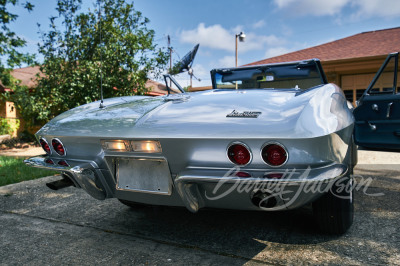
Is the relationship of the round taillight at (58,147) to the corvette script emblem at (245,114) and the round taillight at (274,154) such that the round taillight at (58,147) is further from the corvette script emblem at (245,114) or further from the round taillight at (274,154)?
the round taillight at (274,154)

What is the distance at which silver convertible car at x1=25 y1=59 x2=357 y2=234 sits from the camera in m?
1.75

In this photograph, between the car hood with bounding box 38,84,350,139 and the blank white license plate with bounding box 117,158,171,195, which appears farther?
the blank white license plate with bounding box 117,158,171,195

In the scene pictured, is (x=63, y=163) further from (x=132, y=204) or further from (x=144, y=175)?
(x=132, y=204)

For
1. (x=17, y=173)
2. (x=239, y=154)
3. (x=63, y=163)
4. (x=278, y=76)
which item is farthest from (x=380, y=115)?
(x=17, y=173)

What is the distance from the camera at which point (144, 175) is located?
6.85 feet

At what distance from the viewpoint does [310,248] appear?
7.10 feet

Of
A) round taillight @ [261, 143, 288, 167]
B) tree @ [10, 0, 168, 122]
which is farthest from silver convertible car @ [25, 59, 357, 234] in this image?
tree @ [10, 0, 168, 122]

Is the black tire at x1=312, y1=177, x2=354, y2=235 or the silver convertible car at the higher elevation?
the silver convertible car

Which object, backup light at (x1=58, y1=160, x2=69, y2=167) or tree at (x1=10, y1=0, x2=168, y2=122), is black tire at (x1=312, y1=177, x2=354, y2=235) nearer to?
backup light at (x1=58, y1=160, x2=69, y2=167)

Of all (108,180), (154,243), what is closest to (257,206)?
(154,243)

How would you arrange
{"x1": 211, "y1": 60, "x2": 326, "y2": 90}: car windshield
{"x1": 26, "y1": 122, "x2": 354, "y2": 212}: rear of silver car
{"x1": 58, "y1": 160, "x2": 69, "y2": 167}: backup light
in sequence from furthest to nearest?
{"x1": 211, "y1": 60, "x2": 326, "y2": 90}: car windshield < {"x1": 58, "y1": 160, "x2": 69, "y2": 167}: backup light < {"x1": 26, "y1": 122, "x2": 354, "y2": 212}: rear of silver car

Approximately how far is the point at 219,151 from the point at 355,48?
1201cm

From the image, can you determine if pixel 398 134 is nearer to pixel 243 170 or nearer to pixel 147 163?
pixel 243 170

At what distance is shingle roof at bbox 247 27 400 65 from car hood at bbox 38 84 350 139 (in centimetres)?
986
